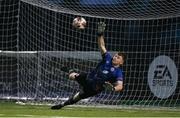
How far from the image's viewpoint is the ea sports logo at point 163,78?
22.6 m

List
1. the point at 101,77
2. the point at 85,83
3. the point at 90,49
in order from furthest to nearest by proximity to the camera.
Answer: the point at 90,49
the point at 101,77
the point at 85,83

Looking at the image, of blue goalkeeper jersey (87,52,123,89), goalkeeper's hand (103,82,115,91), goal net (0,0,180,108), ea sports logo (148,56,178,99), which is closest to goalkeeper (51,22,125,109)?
blue goalkeeper jersey (87,52,123,89)

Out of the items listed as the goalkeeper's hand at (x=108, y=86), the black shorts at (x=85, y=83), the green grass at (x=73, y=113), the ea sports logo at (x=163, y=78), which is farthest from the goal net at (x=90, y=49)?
the goalkeeper's hand at (x=108, y=86)

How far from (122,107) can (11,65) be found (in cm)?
584

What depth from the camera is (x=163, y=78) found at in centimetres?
2269

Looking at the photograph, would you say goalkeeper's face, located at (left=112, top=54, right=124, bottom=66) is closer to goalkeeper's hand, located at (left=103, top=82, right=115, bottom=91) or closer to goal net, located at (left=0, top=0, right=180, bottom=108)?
goalkeeper's hand, located at (left=103, top=82, right=115, bottom=91)

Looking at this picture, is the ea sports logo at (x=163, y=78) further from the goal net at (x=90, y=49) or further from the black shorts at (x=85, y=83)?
the black shorts at (x=85, y=83)

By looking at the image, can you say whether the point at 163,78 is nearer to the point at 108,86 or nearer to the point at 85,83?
the point at 85,83

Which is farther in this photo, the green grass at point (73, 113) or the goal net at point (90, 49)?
the goal net at point (90, 49)

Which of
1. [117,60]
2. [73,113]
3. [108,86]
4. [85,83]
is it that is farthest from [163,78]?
[108,86]

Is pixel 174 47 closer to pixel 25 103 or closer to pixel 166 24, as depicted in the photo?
pixel 166 24

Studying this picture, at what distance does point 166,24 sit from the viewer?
78.6 ft

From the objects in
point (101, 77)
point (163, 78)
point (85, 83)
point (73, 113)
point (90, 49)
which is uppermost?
point (90, 49)

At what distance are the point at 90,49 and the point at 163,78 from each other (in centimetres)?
393
